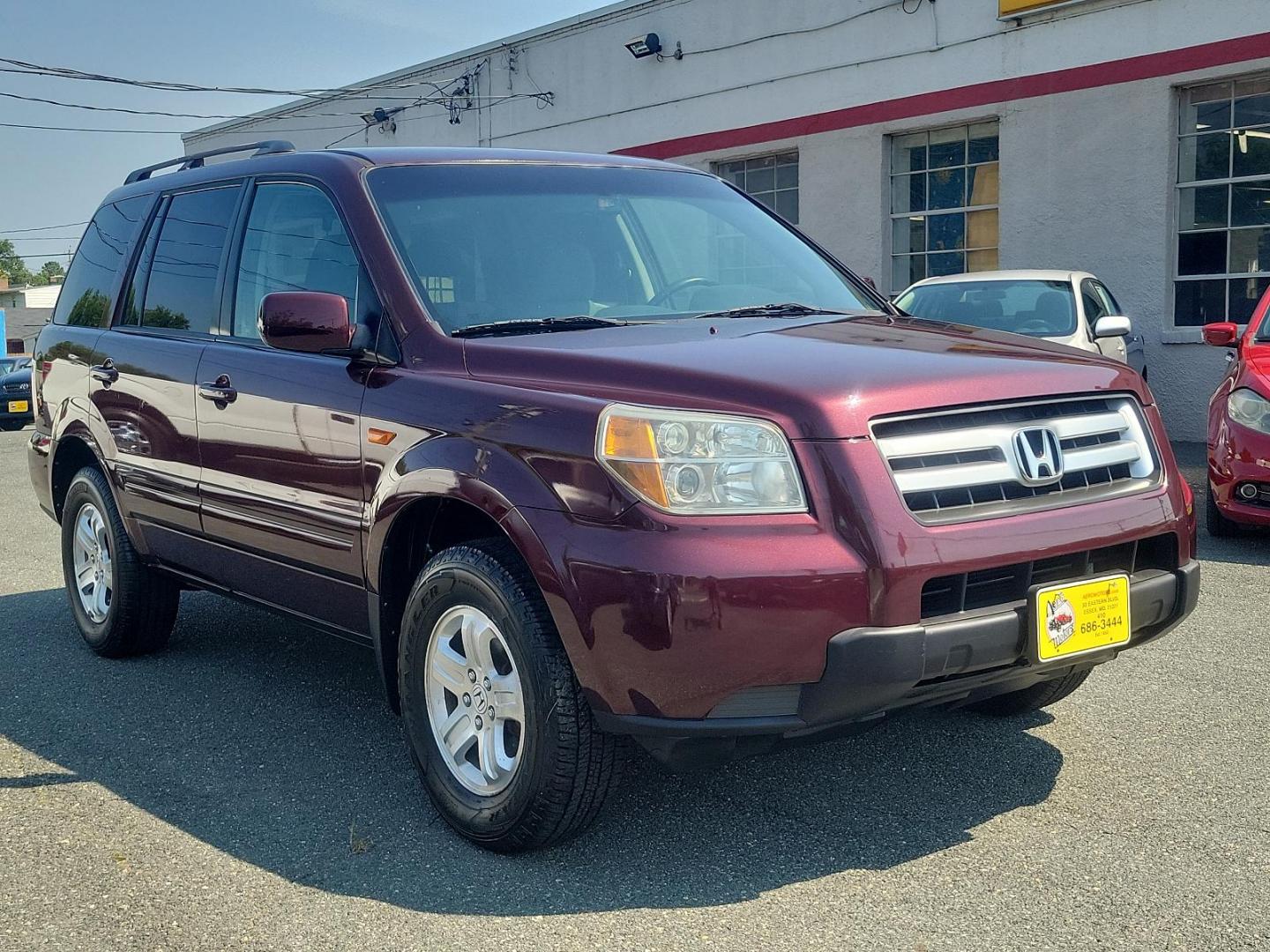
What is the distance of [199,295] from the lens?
4.98 m

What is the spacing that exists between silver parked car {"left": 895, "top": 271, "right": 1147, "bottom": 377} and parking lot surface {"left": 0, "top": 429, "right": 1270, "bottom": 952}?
5723 mm

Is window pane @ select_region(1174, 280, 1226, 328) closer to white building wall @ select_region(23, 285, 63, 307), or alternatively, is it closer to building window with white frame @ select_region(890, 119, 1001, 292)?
building window with white frame @ select_region(890, 119, 1001, 292)

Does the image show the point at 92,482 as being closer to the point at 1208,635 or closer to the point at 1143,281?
the point at 1208,635

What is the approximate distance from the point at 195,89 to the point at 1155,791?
2655 centimetres

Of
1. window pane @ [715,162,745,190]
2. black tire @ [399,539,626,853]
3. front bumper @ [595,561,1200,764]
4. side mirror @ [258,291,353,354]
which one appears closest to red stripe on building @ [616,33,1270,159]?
window pane @ [715,162,745,190]

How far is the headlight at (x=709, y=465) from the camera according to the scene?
3.09m

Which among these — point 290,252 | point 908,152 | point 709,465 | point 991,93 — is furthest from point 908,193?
point 709,465

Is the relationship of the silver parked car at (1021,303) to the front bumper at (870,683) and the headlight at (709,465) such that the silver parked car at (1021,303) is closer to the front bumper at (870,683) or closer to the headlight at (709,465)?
the front bumper at (870,683)

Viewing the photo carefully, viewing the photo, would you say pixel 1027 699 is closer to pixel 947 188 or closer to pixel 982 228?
pixel 982 228

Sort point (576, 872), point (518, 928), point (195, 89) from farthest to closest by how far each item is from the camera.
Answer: point (195, 89) < point (576, 872) < point (518, 928)

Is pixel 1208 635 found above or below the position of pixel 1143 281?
below

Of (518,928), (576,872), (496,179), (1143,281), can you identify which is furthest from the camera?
(1143,281)

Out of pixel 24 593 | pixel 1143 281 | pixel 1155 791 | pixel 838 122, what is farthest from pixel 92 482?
pixel 838 122

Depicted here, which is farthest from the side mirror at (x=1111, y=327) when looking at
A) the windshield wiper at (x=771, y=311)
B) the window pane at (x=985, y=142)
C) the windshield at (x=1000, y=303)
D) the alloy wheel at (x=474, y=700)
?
the window pane at (x=985, y=142)
